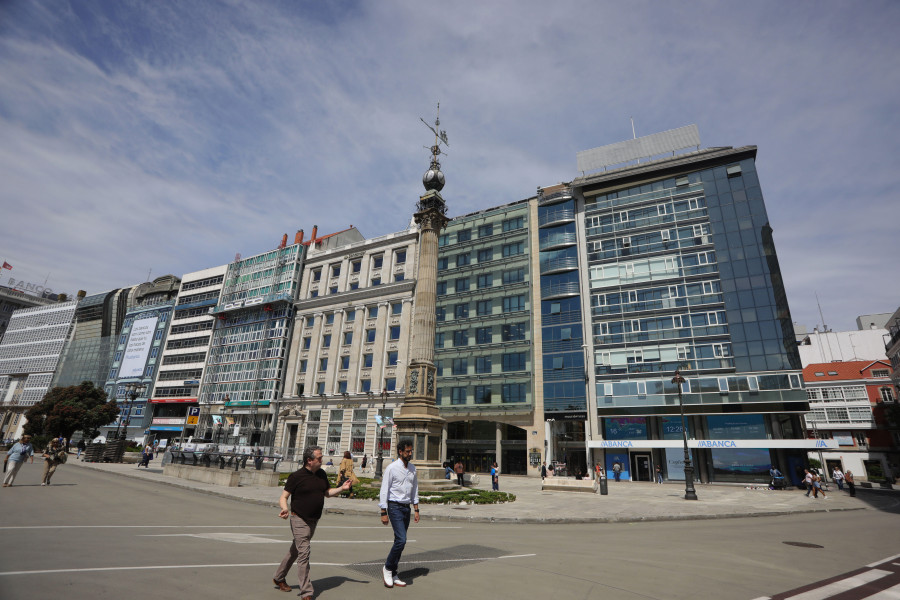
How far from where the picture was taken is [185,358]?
240ft

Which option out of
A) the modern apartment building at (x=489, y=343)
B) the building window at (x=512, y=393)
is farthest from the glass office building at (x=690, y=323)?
the building window at (x=512, y=393)

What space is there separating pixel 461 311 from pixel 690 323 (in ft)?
79.1

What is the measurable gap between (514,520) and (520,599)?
9978 mm

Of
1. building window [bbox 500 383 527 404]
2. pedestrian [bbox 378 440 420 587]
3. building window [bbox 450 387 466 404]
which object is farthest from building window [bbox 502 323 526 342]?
pedestrian [bbox 378 440 420 587]

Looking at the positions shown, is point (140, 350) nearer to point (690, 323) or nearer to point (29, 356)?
point (29, 356)

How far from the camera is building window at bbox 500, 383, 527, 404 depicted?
153 ft

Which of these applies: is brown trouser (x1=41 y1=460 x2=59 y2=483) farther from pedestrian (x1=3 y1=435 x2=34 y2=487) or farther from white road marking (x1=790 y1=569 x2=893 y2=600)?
white road marking (x1=790 y1=569 x2=893 y2=600)

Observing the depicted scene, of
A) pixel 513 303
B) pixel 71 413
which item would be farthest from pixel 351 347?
pixel 71 413

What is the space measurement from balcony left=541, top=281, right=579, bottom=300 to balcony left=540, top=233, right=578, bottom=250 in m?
4.48

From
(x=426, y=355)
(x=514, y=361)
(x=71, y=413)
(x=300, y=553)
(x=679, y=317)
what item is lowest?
(x=300, y=553)

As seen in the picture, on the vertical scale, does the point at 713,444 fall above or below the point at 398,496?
above

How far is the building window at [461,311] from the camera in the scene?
53.1 meters

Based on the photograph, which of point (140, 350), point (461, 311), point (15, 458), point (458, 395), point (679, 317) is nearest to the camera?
point (15, 458)

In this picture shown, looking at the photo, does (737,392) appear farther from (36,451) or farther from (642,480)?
(36,451)
